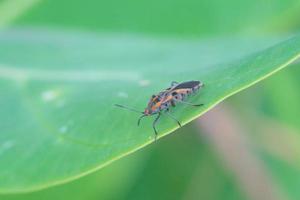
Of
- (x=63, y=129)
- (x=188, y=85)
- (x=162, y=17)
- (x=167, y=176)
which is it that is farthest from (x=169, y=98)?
(x=162, y=17)

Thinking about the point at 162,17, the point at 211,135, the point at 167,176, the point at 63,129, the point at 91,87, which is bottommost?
the point at 167,176

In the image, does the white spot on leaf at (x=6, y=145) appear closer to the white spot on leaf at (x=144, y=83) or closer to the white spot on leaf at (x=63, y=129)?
the white spot on leaf at (x=63, y=129)

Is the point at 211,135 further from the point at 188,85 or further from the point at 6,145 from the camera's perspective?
the point at 6,145

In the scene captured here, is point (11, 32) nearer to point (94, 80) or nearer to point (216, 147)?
point (94, 80)

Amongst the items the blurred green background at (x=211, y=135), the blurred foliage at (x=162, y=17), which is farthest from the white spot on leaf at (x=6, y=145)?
the blurred foliage at (x=162, y=17)

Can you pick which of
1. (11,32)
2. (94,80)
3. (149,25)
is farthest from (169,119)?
(149,25)

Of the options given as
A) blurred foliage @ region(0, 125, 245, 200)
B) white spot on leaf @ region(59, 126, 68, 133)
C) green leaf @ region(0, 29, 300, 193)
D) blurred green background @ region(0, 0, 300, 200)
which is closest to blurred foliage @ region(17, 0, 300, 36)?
blurred green background @ region(0, 0, 300, 200)

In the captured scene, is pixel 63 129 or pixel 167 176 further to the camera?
pixel 167 176

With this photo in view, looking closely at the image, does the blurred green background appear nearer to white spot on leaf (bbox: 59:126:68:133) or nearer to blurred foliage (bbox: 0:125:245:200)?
blurred foliage (bbox: 0:125:245:200)
